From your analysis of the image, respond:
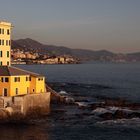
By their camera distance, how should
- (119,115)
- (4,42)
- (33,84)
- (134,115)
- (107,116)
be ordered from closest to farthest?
(33,84), (107,116), (119,115), (134,115), (4,42)

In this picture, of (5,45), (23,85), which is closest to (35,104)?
(23,85)

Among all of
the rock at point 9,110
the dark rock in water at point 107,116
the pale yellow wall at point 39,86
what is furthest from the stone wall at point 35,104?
the dark rock in water at point 107,116

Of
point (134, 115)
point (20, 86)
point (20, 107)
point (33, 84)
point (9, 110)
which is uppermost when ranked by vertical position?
point (33, 84)

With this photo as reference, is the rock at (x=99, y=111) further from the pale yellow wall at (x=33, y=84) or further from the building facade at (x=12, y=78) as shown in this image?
the pale yellow wall at (x=33, y=84)

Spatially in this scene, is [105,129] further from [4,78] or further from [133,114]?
[4,78]

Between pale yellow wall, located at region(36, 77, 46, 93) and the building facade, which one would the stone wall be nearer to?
pale yellow wall, located at region(36, 77, 46, 93)

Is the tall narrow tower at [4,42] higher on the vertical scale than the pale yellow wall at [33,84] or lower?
higher

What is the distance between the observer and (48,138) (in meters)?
50.2

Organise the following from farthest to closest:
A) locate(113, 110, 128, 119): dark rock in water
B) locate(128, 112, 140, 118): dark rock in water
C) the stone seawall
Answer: locate(128, 112, 140, 118): dark rock in water, locate(113, 110, 128, 119): dark rock in water, the stone seawall

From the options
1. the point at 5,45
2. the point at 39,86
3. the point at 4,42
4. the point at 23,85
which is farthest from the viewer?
the point at 5,45

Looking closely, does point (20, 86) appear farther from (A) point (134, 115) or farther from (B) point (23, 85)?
(A) point (134, 115)

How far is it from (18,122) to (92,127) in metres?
9.44

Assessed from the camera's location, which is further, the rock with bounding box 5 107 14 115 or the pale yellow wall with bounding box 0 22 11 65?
the pale yellow wall with bounding box 0 22 11 65

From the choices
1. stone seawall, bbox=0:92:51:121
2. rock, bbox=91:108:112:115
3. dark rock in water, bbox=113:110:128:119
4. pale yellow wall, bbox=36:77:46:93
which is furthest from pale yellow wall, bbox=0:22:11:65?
dark rock in water, bbox=113:110:128:119
